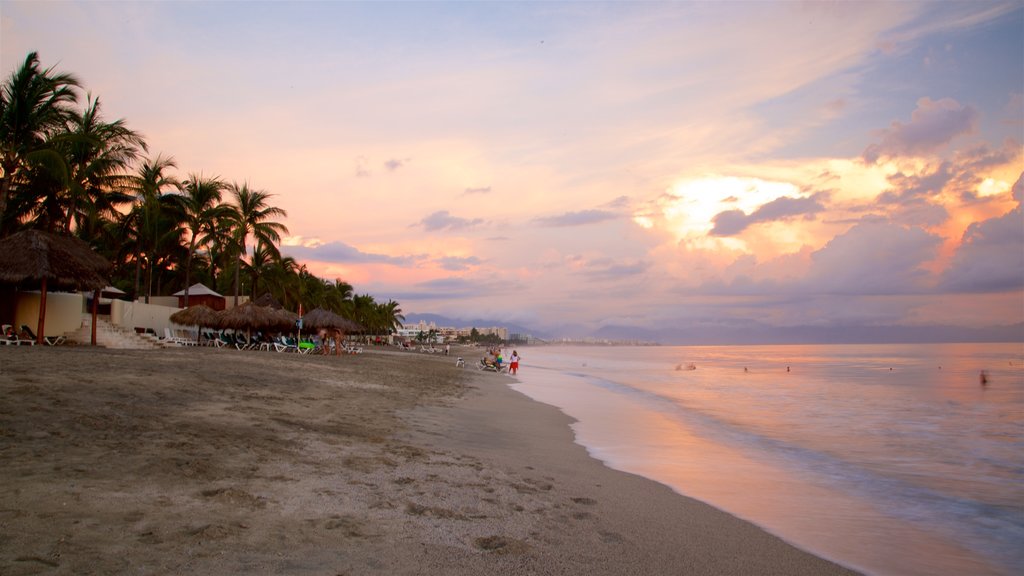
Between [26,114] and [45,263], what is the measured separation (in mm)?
5794

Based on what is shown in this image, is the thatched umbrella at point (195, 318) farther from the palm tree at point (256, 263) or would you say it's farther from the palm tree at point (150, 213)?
the palm tree at point (256, 263)

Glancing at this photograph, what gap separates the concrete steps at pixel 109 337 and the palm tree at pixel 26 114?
151 inches

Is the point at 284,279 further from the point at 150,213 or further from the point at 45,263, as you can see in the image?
the point at 45,263

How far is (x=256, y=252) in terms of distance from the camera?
41750 millimetres

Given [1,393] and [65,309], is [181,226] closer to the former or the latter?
[65,309]

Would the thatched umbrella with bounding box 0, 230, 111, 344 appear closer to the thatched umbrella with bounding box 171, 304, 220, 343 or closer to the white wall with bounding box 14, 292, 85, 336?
the white wall with bounding box 14, 292, 85, 336

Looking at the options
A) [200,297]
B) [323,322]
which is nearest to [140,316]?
[323,322]

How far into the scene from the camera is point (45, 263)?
15.9 metres

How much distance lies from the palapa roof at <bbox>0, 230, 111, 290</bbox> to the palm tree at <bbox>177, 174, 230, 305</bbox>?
12.7 m

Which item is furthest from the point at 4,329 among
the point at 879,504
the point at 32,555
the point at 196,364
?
the point at 879,504

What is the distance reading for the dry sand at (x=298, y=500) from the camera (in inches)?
142

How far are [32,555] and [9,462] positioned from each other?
1941 mm

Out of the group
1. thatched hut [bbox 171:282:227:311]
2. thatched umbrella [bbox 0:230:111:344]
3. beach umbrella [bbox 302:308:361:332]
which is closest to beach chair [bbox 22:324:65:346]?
thatched umbrella [bbox 0:230:111:344]

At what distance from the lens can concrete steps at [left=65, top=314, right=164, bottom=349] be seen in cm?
1806
